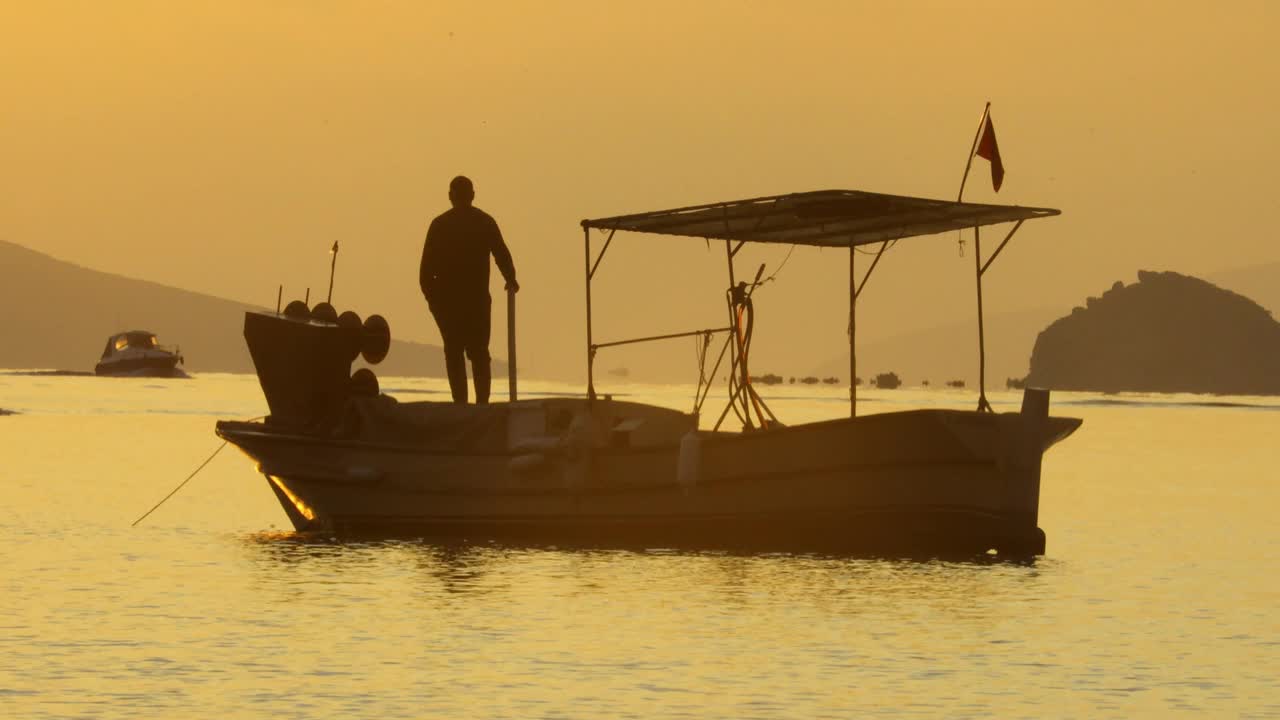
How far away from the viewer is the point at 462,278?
2375cm

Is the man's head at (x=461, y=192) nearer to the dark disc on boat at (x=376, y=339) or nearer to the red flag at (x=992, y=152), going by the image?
the dark disc on boat at (x=376, y=339)

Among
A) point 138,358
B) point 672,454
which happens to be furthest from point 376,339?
point 138,358

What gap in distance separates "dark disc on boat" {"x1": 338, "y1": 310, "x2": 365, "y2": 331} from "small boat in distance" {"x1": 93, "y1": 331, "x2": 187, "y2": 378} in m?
146

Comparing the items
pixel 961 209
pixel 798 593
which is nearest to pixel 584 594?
pixel 798 593

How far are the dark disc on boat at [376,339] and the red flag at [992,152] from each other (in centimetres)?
751

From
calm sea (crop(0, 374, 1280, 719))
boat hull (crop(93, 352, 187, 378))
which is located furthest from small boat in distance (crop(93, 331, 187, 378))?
calm sea (crop(0, 374, 1280, 719))

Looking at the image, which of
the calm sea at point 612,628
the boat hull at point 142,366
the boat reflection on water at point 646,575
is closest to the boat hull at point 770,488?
the boat reflection on water at point 646,575

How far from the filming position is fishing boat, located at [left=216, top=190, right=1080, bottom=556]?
69.9ft

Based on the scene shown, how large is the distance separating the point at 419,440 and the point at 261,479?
58.1 feet

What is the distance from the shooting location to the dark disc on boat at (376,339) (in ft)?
82.0

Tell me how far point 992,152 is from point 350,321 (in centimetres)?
791

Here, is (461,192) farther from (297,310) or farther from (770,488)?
(770,488)

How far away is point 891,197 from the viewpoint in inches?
848

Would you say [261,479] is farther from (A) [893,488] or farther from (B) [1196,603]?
(B) [1196,603]
